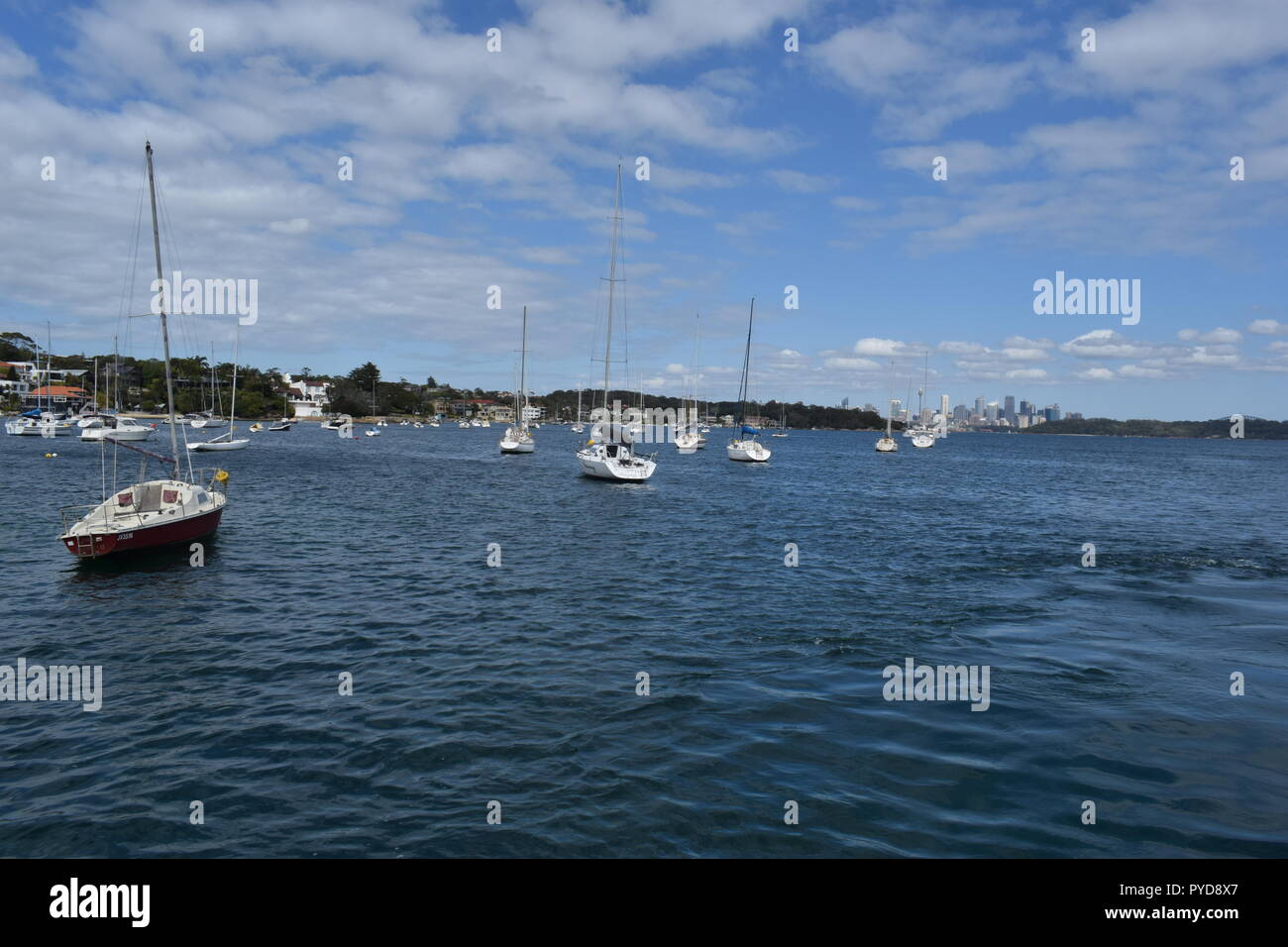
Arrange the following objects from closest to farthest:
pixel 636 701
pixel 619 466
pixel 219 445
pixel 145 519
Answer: pixel 636 701 → pixel 145 519 → pixel 619 466 → pixel 219 445

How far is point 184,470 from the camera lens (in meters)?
59.8

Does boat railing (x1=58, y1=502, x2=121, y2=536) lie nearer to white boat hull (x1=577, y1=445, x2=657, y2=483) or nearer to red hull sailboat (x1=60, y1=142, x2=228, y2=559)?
red hull sailboat (x1=60, y1=142, x2=228, y2=559)

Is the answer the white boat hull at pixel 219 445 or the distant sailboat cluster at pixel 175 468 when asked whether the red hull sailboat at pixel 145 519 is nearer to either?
the distant sailboat cluster at pixel 175 468

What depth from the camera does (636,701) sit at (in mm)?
13961

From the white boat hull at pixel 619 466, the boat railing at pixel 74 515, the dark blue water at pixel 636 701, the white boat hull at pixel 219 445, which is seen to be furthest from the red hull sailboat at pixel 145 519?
the white boat hull at pixel 219 445

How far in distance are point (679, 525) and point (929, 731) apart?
25089mm

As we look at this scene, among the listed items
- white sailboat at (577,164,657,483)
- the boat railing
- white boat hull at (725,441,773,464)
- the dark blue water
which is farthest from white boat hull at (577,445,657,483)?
white boat hull at (725,441,773,464)

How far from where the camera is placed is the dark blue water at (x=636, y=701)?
9695 mm

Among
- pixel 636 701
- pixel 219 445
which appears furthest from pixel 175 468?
pixel 219 445

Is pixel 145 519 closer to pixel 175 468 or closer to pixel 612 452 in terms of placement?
pixel 175 468

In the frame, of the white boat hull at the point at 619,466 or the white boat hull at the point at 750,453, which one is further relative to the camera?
the white boat hull at the point at 750,453

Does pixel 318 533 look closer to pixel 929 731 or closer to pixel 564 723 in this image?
pixel 564 723
